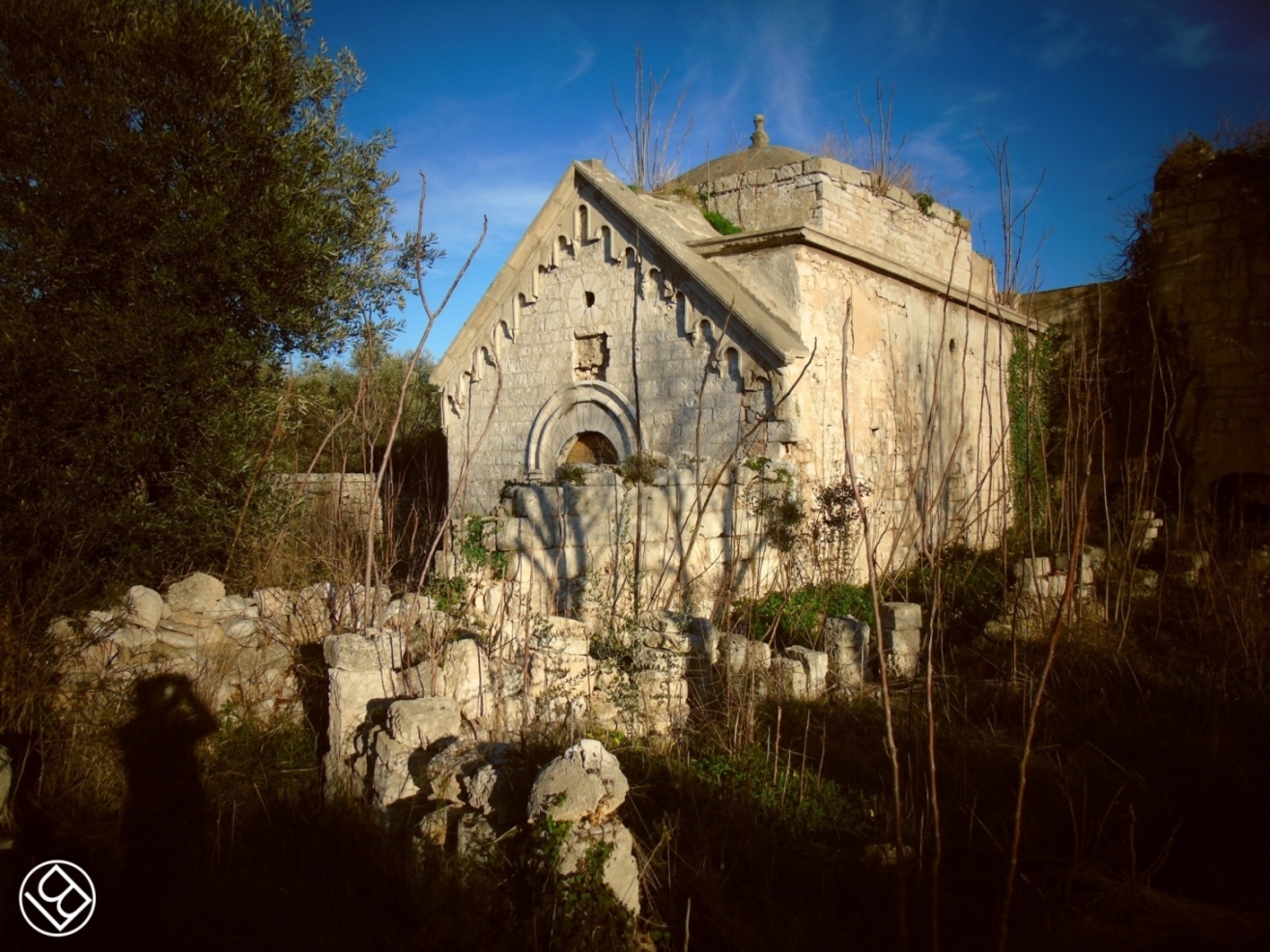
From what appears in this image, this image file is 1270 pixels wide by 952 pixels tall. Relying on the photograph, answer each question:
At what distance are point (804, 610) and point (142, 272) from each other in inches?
235

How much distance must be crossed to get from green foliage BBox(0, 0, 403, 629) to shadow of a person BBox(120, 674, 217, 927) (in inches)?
36.6

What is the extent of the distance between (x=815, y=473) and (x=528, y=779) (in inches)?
237

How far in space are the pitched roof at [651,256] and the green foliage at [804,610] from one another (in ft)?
7.79

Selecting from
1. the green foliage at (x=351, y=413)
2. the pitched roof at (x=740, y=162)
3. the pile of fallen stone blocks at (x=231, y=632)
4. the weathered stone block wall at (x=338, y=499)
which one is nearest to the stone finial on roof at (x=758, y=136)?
the pitched roof at (x=740, y=162)

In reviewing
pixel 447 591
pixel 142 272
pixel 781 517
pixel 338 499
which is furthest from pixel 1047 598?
pixel 142 272

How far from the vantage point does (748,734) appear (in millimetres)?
4523

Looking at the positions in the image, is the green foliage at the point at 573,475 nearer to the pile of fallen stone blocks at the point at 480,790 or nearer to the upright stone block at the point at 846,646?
the upright stone block at the point at 846,646

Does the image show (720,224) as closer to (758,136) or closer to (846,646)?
(758,136)

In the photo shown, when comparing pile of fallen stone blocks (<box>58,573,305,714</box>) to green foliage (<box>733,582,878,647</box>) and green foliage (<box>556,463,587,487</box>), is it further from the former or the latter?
green foliage (<box>733,582,878,647</box>)

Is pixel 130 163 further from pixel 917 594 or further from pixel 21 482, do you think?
pixel 917 594

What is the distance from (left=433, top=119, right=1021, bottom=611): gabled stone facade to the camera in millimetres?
8711

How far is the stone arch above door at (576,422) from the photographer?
9.70m

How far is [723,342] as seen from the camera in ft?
29.2

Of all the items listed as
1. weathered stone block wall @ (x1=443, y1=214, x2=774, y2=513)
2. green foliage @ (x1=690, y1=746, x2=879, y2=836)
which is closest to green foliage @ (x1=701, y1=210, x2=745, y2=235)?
weathered stone block wall @ (x1=443, y1=214, x2=774, y2=513)
